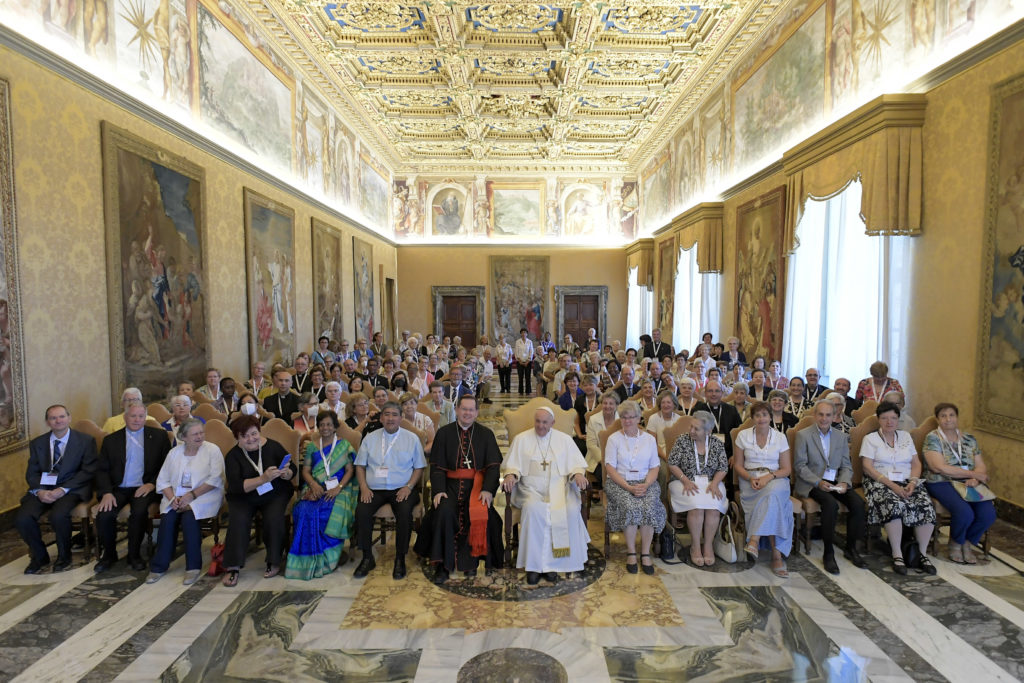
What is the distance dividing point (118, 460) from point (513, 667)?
4021mm

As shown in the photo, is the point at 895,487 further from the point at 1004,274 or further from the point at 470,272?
the point at 470,272

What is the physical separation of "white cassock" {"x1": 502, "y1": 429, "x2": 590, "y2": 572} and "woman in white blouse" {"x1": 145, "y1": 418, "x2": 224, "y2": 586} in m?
2.61

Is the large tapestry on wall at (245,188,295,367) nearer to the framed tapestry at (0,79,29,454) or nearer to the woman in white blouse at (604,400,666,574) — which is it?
the framed tapestry at (0,79,29,454)

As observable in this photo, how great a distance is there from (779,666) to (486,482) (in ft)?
8.29

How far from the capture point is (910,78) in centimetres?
664

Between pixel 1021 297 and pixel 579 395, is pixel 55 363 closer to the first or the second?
pixel 579 395

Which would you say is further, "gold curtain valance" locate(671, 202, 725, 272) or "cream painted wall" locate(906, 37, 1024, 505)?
"gold curtain valance" locate(671, 202, 725, 272)

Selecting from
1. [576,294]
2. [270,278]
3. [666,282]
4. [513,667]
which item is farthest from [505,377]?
[513,667]

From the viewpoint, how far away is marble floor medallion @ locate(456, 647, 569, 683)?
3371 mm

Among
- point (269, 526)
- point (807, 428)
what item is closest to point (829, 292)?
point (807, 428)

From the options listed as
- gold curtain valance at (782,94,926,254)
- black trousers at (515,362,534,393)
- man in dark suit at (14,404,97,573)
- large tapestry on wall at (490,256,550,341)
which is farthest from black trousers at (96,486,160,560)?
large tapestry on wall at (490,256,550,341)

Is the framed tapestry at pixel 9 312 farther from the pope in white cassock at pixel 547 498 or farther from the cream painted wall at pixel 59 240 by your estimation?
the pope in white cassock at pixel 547 498

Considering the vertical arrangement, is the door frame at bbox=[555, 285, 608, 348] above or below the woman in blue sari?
above

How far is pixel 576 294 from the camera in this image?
21.9m
